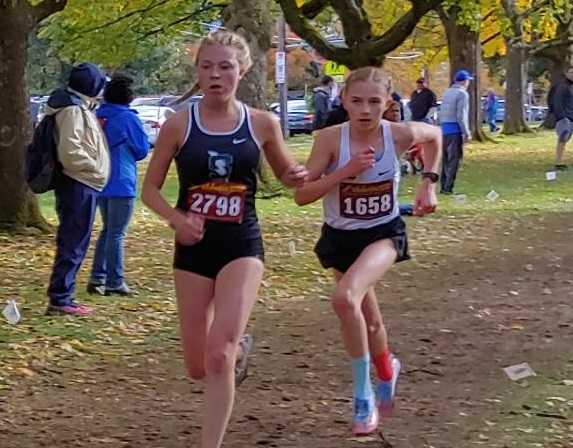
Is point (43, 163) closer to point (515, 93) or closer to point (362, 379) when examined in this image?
point (362, 379)

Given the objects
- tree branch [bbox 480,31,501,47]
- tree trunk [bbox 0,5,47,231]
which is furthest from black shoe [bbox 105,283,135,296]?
tree branch [bbox 480,31,501,47]

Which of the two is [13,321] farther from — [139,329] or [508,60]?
[508,60]

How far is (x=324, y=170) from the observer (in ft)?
22.0

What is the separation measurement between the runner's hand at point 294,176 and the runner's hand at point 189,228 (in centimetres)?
59

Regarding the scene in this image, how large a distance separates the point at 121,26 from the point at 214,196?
25.6 meters

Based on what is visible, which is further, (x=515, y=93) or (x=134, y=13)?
(x=515, y=93)

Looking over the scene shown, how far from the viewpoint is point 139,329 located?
9.77 m

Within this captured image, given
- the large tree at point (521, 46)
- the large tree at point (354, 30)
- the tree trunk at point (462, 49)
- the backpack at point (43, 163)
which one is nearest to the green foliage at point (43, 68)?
the large tree at point (521, 46)

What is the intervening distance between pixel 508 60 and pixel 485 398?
41.2 m

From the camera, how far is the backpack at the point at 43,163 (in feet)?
32.1

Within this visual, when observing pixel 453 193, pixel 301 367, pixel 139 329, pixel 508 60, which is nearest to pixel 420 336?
pixel 301 367

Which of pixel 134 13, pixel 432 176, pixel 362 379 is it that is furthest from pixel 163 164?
pixel 134 13

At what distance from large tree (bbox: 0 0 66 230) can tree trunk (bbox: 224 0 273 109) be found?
18.6ft

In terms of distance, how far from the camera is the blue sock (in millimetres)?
6566
